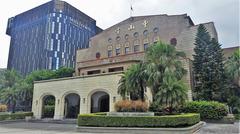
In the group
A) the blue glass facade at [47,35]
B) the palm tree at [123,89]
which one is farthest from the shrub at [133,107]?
the blue glass facade at [47,35]

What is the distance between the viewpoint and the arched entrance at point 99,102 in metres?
28.5

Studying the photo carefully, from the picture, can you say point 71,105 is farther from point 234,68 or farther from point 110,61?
point 234,68

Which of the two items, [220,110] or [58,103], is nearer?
[220,110]

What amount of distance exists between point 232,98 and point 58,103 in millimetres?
22782

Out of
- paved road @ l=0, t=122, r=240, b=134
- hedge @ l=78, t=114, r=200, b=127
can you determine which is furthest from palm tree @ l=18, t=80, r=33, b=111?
hedge @ l=78, t=114, r=200, b=127

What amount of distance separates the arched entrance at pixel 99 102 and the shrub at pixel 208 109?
976 centimetres

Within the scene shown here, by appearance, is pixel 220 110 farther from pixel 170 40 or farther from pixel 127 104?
pixel 170 40

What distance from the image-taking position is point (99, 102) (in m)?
28.7

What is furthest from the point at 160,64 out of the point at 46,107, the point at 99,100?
the point at 46,107

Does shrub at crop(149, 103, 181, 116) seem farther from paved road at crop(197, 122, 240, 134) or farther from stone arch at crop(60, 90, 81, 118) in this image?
stone arch at crop(60, 90, 81, 118)

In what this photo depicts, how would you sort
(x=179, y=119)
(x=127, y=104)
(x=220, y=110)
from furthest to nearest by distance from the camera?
(x=220, y=110), (x=127, y=104), (x=179, y=119)

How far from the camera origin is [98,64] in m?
32.9

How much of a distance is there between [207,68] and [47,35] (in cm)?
7060

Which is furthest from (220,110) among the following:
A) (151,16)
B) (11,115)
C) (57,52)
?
(57,52)
